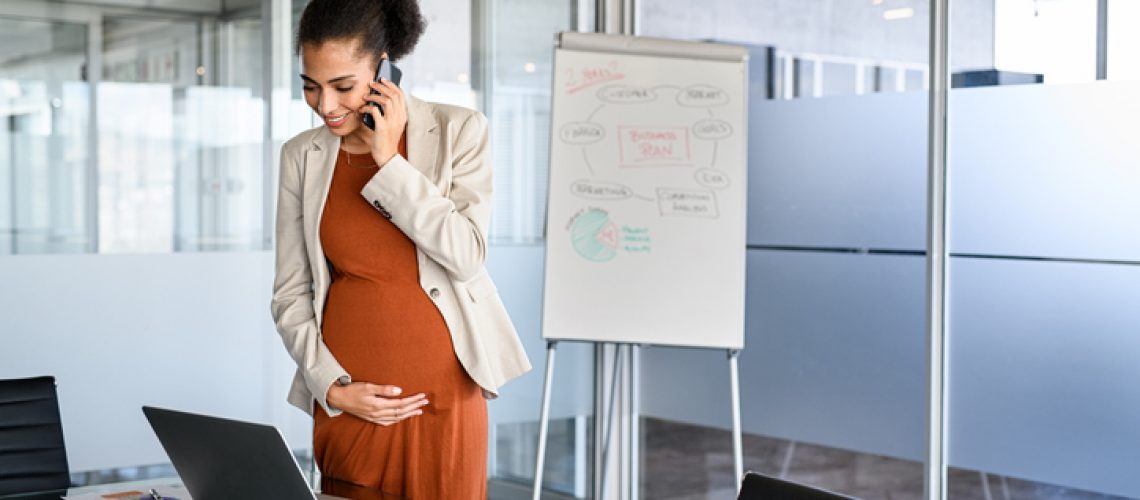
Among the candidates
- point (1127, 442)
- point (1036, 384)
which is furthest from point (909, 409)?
point (1127, 442)

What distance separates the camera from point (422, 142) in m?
2.35

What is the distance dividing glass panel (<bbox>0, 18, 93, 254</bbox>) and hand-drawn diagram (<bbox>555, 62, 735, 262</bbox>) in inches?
59.0

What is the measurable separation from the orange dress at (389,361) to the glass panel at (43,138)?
1732 millimetres

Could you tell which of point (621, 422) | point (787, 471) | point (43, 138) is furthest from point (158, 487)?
point (621, 422)

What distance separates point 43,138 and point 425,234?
6.51ft

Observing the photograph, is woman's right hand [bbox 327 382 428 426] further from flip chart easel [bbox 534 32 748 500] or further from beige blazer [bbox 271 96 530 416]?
flip chart easel [bbox 534 32 748 500]

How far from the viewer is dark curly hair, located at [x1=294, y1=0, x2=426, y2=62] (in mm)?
2217

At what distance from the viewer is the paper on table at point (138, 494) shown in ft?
6.56

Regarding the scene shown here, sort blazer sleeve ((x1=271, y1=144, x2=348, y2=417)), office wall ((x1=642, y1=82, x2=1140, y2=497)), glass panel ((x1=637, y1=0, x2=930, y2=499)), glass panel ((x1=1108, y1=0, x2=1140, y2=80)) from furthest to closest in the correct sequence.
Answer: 1. glass panel ((x1=637, y1=0, x2=930, y2=499))
2. office wall ((x1=642, y1=82, x2=1140, y2=497))
3. glass panel ((x1=1108, y1=0, x2=1140, y2=80))
4. blazer sleeve ((x1=271, y1=144, x2=348, y2=417))

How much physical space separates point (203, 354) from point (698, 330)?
5.28ft

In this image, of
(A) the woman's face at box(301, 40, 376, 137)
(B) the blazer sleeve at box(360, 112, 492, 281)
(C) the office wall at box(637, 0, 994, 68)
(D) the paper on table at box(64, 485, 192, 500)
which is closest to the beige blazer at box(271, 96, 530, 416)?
(B) the blazer sleeve at box(360, 112, 492, 281)

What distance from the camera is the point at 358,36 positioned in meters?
2.23

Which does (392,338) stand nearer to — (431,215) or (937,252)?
(431,215)

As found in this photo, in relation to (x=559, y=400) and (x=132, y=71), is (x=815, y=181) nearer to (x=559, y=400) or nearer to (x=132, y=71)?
(x=559, y=400)
